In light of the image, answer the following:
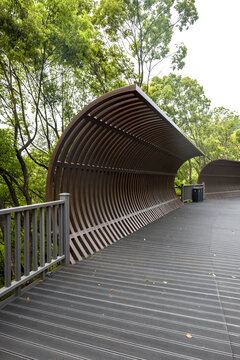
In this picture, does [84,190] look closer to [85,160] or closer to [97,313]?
[85,160]

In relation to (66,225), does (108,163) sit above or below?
above

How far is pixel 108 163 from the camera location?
6.88 meters

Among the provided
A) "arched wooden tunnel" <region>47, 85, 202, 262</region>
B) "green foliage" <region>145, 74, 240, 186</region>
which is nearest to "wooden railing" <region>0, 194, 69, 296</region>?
"arched wooden tunnel" <region>47, 85, 202, 262</region>

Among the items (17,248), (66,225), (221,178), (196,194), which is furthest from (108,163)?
(221,178)

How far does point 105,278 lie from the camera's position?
394cm

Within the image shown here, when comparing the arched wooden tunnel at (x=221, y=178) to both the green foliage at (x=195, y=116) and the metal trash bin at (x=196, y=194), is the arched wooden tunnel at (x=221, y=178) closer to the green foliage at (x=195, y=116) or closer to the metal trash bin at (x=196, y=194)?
the metal trash bin at (x=196, y=194)

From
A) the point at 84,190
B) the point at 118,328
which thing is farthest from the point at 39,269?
the point at 84,190

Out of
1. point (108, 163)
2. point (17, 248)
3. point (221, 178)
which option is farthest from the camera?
point (221, 178)

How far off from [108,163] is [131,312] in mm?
4360

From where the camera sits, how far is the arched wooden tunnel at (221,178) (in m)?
20.0

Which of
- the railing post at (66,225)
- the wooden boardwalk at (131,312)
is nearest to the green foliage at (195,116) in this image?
the railing post at (66,225)

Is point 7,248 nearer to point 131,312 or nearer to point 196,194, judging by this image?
point 131,312

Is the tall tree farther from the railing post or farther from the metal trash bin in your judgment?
the railing post

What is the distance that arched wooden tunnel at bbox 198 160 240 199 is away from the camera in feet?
65.5
